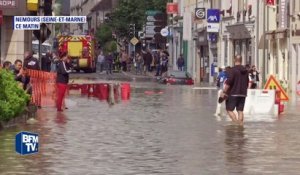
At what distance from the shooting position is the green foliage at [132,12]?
9819 cm

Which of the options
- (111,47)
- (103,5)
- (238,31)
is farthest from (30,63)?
(103,5)

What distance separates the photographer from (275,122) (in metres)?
27.9

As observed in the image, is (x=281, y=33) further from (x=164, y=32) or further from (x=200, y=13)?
(x=164, y=32)

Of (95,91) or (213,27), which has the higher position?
(213,27)

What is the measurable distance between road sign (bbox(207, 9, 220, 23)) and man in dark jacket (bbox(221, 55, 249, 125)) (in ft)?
136

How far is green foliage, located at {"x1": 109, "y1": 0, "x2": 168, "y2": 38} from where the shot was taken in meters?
98.2

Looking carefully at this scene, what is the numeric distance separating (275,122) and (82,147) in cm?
920

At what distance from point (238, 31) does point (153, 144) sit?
4561 centimetres

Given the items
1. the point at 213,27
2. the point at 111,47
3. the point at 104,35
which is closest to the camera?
the point at 213,27

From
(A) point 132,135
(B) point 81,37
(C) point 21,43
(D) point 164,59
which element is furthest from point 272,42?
(A) point 132,135

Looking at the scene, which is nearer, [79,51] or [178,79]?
[178,79]

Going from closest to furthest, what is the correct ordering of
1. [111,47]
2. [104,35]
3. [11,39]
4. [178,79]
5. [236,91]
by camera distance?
[236,91]
[11,39]
[178,79]
[111,47]
[104,35]

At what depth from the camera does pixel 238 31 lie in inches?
2584

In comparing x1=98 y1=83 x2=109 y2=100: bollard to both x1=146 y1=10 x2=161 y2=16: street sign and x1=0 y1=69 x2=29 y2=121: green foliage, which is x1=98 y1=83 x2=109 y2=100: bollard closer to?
x1=0 y1=69 x2=29 y2=121: green foliage
